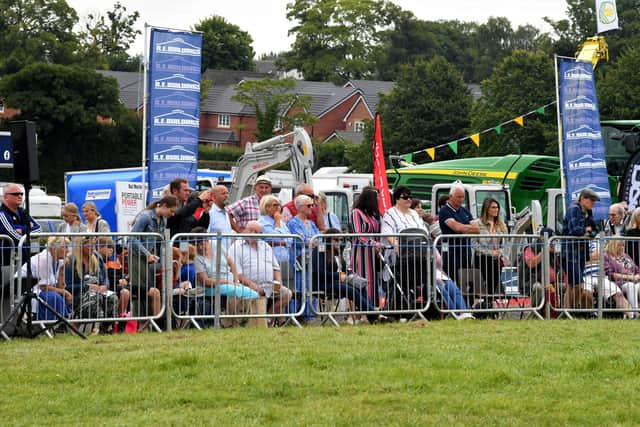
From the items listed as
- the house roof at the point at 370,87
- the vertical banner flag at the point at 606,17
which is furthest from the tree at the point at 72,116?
the vertical banner flag at the point at 606,17

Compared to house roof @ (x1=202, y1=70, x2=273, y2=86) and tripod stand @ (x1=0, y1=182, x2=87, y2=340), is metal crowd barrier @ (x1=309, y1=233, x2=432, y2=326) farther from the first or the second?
house roof @ (x1=202, y1=70, x2=273, y2=86)

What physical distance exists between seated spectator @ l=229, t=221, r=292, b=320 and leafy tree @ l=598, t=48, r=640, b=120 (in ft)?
153

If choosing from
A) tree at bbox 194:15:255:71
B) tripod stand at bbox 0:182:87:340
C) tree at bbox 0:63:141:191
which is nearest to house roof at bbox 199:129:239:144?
tree at bbox 194:15:255:71

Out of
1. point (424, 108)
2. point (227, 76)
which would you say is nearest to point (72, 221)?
point (424, 108)

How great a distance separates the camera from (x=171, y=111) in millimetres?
21328

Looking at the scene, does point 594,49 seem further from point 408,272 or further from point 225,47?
point 225,47

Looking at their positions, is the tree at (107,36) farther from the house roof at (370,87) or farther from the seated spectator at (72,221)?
the seated spectator at (72,221)

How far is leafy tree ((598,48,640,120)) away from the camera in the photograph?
59.6m

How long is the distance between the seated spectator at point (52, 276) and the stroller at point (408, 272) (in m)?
3.87

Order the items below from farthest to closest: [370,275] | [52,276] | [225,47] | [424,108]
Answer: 1. [225,47]
2. [424,108]
3. [370,275]
4. [52,276]

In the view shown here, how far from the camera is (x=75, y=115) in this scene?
7675cm

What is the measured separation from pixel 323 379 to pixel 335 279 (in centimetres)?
514

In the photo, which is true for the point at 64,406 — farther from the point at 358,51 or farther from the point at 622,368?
the point at 358,51

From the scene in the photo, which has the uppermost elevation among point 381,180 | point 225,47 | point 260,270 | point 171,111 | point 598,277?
point 225,47
